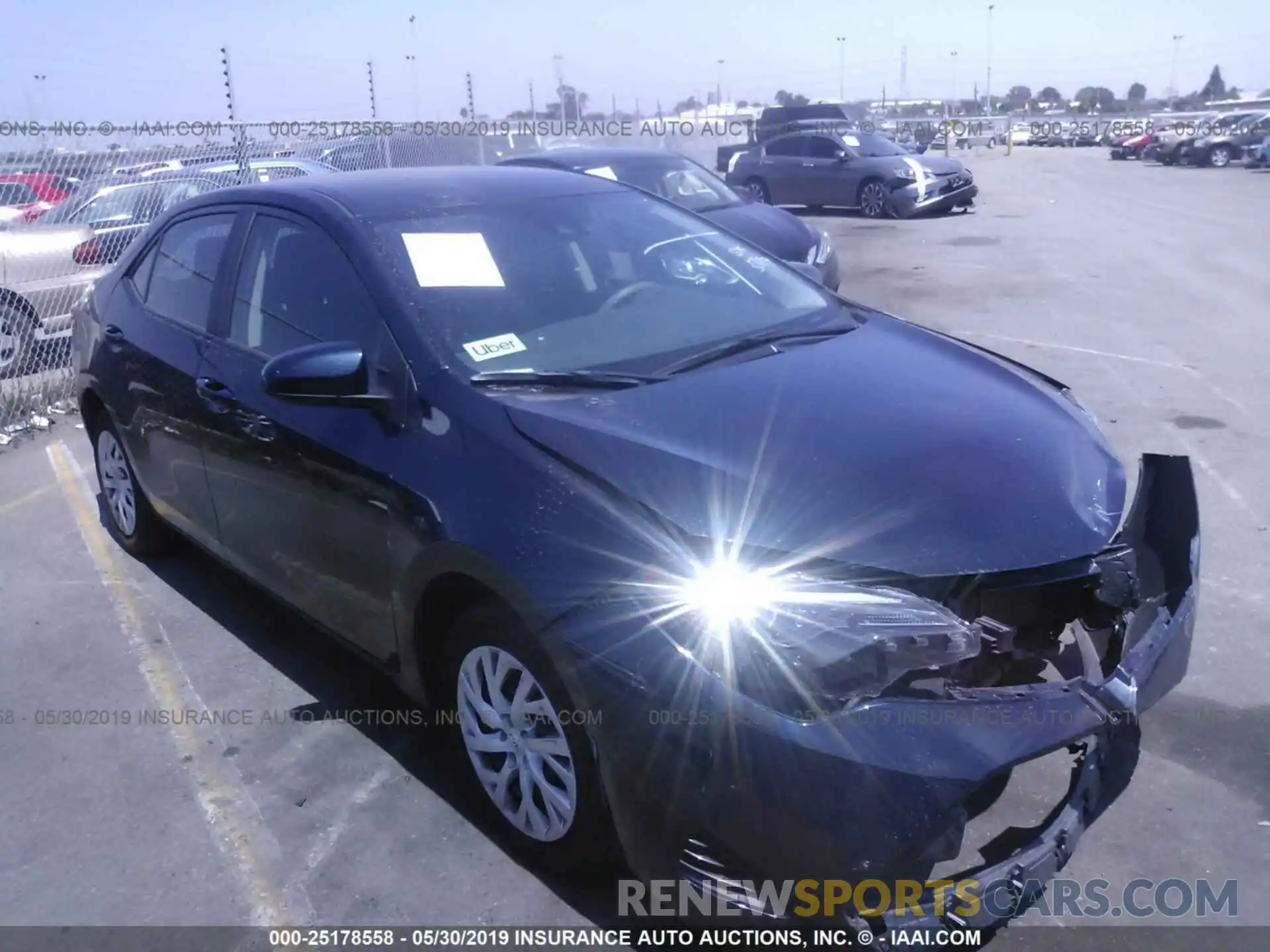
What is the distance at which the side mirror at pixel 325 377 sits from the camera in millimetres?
3164

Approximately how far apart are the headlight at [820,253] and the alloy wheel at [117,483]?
20.4ft

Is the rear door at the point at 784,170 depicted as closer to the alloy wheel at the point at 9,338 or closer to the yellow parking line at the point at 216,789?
the alloy wheel at the point at 9,338

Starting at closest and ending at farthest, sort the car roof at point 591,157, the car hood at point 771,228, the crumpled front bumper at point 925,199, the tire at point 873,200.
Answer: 1. the car hood at point 771,228
2. the car roof at point 591,157
3. the crumpled front bumper at point 925,199
4. the tire at point 873,200

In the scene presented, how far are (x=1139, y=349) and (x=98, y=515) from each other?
7088mm

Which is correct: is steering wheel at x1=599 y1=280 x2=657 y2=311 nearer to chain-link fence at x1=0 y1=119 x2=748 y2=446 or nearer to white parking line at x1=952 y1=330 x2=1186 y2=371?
chain-link fence at x1=0 y1=119 x2=748 y2=446

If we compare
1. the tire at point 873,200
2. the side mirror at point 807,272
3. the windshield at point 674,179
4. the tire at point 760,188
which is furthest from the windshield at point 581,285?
the tire at point 760,188

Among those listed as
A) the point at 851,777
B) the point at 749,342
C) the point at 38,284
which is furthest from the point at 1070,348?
the point at 38,284

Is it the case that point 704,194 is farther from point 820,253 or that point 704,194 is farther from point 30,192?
point 30,192

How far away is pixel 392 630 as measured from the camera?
3.31 metres

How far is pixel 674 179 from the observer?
11156 mm

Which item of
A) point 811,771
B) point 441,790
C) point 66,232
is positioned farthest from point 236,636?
point 66,232

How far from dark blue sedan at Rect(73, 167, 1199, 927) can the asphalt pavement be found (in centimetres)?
27

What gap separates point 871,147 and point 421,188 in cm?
1879

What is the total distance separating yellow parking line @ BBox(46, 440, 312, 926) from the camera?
3020mm
